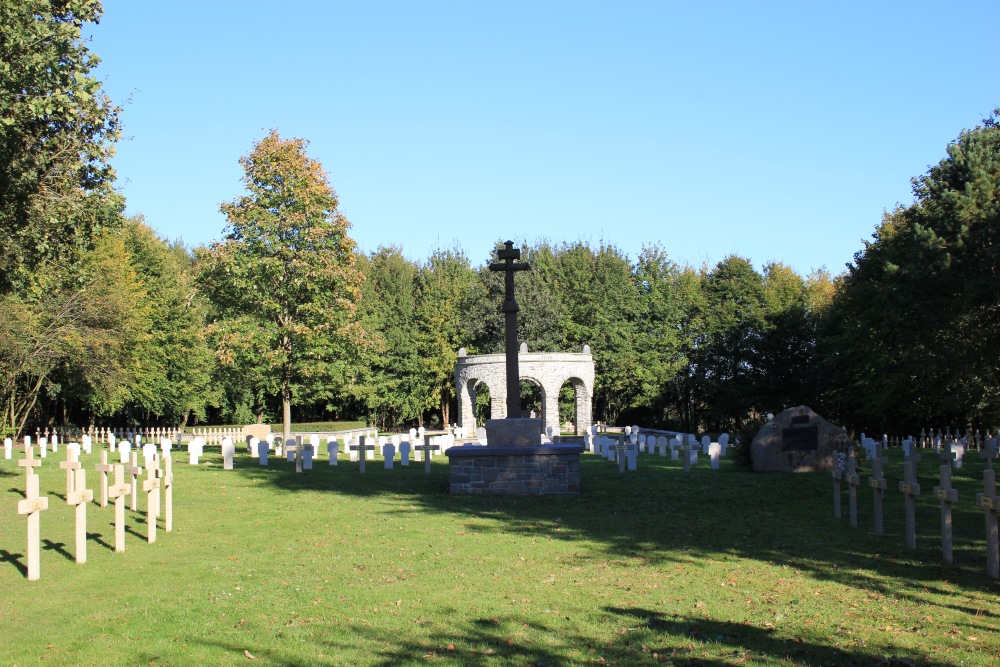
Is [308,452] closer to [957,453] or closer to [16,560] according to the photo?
[16,560]

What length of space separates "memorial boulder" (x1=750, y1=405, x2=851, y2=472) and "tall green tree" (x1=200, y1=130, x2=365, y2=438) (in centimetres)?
1324

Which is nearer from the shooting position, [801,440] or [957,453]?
[801,440]

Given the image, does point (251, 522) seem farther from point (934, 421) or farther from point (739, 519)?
point (934, 421)

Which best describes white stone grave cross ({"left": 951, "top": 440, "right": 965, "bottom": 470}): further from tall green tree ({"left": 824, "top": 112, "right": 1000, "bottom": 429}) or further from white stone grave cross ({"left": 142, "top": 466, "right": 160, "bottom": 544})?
white stone grave cross ({"left": 142, "top": 466, "right": 160, "bottom": 544})

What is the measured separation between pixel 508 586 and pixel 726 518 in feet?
18.4

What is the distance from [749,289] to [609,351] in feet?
29.3

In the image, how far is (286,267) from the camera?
2658 centimetres

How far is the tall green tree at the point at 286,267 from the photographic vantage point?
26.1 m

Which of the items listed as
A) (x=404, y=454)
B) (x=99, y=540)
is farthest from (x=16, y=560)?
(x=404, y=454)

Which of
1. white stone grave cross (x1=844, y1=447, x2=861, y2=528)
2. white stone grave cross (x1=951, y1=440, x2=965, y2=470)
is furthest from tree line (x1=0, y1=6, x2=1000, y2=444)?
white stone grave cross (x1=844, y1=447, x2=861, y2=528)

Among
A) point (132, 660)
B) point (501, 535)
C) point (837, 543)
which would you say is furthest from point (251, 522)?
point (837, 543)

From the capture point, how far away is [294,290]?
26.6m

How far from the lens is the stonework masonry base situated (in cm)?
1638

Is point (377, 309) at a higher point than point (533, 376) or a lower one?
higher
